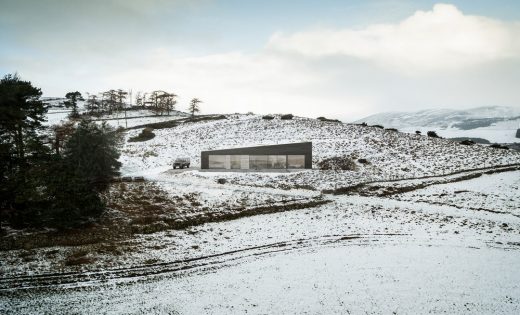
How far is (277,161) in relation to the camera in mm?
44406

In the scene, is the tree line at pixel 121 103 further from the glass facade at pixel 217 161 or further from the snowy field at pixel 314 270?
the snowy field at pixel 314 270

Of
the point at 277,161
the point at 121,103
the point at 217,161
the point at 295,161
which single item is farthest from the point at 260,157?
the point at 121,103

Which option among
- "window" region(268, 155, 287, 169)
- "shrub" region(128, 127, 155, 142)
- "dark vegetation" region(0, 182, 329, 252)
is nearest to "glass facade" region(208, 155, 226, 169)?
"window" region(268, 155, 287, 169)

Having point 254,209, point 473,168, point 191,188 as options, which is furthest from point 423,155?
point 191,188

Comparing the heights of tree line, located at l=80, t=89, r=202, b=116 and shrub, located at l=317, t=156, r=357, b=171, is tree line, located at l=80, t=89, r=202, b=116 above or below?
above

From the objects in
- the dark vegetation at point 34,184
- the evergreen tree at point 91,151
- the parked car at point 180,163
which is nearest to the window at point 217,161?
the parked car at point 180,163

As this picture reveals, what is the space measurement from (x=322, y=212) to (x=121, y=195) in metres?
18.6

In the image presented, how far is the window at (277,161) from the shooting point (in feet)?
146

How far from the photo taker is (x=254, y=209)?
90.6 ft

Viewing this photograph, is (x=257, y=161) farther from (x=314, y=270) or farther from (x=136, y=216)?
(x=314, y=270)

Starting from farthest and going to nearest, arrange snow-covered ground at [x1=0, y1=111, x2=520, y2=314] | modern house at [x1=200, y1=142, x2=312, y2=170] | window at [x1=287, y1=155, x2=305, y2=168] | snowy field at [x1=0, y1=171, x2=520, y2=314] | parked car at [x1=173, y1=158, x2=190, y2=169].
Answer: window at [x1=287, y1=155, x2=305, y2=168], modern house at [x1=200, y1=142, x2=312, y2=170], parked car at [x1=173, y1=158, x2=190, y2=169], snow-covered ground at [x1=0, y1=111, x2=520, y2=314], snowy field at [x1=0, y1=171, x2=520, y2=314]

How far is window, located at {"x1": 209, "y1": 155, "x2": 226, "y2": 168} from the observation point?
44344 millimetres

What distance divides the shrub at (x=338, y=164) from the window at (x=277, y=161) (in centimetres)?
542

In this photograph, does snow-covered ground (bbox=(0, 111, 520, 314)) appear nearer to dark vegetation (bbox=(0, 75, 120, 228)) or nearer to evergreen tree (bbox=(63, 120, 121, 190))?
evergreen tree (bbox=(63, 120, 121, 190))
